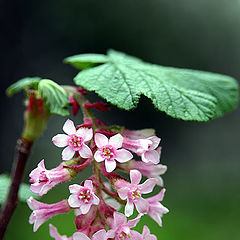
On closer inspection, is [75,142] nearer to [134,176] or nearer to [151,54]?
[134,176]

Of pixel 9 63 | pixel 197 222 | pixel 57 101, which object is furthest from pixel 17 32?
pixel 57 101

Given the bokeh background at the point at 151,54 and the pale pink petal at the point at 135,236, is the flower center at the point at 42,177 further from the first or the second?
the bokeh background at the point at 151,54

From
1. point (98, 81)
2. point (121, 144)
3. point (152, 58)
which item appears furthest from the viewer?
point (152, 58)

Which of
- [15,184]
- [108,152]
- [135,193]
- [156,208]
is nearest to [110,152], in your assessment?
[108,152]

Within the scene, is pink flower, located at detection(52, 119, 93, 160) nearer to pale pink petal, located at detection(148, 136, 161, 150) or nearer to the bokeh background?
pale pink petal, located at detection(148, 136, 161, 150)

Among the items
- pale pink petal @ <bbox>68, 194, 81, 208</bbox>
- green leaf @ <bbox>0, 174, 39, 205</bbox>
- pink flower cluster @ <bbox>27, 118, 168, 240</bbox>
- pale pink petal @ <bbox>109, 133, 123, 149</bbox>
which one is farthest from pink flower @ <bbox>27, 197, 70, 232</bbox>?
green leaf @ <bbox>0, 174, 39, 205</bbox>

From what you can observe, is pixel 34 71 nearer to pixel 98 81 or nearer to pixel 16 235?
pixel 16 235

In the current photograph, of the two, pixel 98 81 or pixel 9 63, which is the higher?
pixel 98 81
